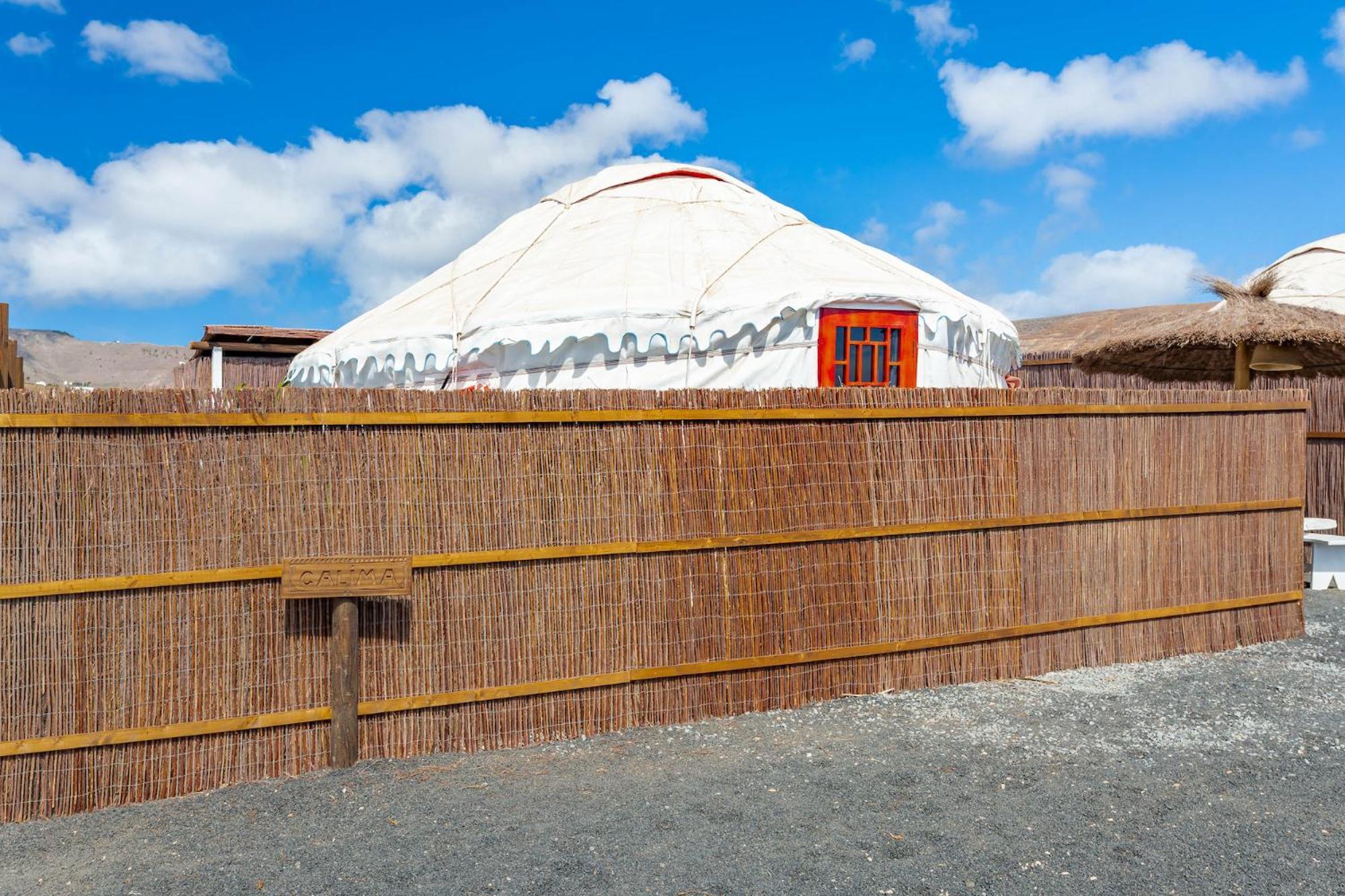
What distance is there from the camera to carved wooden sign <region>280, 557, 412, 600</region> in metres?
3.29

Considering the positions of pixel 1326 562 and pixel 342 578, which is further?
pixel 1326 562

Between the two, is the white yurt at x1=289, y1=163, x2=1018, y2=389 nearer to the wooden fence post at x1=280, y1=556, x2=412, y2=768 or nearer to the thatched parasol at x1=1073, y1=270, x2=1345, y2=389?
the thatched parasol at x1=1073, y1=270, x2=1345, y2=389

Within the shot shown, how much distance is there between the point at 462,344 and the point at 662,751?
3.53m

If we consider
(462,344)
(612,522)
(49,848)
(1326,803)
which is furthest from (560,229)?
(1326,803)

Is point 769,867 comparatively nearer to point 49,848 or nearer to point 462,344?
point 49,848

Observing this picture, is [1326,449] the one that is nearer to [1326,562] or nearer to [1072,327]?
[1326,562]

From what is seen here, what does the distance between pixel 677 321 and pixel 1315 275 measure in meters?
10.5

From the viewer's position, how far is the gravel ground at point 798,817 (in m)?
2.67

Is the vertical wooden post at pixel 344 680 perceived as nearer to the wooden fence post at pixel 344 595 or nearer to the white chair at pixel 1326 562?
the wooden fence post at pixel 344 595

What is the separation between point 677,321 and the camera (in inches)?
241

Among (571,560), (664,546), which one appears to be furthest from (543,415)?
(664,546)

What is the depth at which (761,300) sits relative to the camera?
241 inches

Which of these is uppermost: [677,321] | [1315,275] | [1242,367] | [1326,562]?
[1315,275]

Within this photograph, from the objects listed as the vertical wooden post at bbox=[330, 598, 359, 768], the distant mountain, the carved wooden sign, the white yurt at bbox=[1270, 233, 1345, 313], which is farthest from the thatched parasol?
the distant mountain
